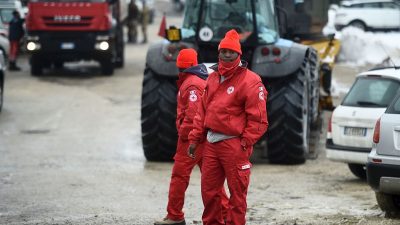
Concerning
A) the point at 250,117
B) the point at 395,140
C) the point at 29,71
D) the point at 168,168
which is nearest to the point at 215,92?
the point at 250,117

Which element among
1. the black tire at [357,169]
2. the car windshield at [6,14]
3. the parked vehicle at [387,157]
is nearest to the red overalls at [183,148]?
the parked vehicle at [387,157]

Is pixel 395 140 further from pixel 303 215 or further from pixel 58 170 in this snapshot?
pixel 58 170

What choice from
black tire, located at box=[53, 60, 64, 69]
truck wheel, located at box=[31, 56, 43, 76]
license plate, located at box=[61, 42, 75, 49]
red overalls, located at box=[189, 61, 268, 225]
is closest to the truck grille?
license plate, located at box=[61, 42, 75, 49]

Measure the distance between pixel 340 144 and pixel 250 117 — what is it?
5411mm

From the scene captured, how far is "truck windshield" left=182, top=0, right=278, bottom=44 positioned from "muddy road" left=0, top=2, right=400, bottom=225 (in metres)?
1.92

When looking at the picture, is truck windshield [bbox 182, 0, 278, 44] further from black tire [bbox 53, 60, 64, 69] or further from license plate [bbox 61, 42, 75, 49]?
black tire [bbox 53, 60, 64, 69]

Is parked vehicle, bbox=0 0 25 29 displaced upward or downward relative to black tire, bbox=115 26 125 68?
upward

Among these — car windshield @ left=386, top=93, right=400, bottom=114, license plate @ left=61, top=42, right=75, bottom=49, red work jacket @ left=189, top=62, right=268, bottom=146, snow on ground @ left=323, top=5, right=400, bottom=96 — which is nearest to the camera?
red work jacket @ left=189, top=62, right=268, bottom=146

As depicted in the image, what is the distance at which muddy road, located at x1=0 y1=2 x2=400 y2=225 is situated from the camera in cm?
1118

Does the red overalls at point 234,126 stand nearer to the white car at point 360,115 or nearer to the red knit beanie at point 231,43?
the red knit beanie at point 231,43

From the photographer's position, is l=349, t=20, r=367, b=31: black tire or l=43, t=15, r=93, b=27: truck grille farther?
l=349, t=20, r=367, b=31: black tire

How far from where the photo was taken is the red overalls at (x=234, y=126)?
8.82 m

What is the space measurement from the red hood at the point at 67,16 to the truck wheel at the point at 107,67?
1051mm

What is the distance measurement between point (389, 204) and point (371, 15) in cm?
2933
